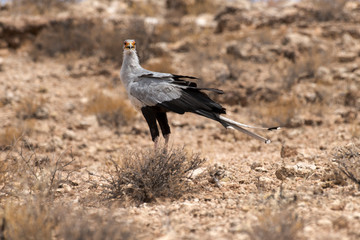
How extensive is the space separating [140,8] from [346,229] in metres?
13.3

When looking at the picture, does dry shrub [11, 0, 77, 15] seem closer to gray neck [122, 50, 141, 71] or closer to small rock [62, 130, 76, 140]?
small rock [62, 130, 76, 140]

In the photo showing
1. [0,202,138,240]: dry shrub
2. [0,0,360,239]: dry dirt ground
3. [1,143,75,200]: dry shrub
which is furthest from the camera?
[1,143,75,200]: dry shrub

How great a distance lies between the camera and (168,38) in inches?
456

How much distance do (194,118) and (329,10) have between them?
6.71 meters

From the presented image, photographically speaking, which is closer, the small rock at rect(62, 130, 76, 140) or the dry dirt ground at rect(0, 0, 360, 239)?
the dry dirt ground at rect(0, 0, 360, 239)

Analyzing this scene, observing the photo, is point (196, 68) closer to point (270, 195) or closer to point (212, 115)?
point (212, 115)

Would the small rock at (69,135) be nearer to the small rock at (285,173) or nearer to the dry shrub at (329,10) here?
the small rock at (285,173)

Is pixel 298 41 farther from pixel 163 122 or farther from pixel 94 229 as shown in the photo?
pixel 94 229

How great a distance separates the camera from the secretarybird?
416 cm

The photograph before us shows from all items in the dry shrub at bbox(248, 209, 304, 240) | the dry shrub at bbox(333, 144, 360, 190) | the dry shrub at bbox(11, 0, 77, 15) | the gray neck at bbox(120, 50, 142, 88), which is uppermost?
the dry shrub at bbox(11, 0, 77, 15)

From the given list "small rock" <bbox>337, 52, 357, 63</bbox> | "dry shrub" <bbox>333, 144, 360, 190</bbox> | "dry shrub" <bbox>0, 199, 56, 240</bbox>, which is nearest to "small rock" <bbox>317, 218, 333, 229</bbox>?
"dry shrub" <bbox>333, 144, 360, 190</bbox>

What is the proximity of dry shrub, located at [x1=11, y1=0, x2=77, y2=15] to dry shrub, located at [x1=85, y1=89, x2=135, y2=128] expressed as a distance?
6.92 m

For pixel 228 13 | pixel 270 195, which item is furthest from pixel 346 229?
pixel 228 13

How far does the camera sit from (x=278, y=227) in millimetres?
2627
